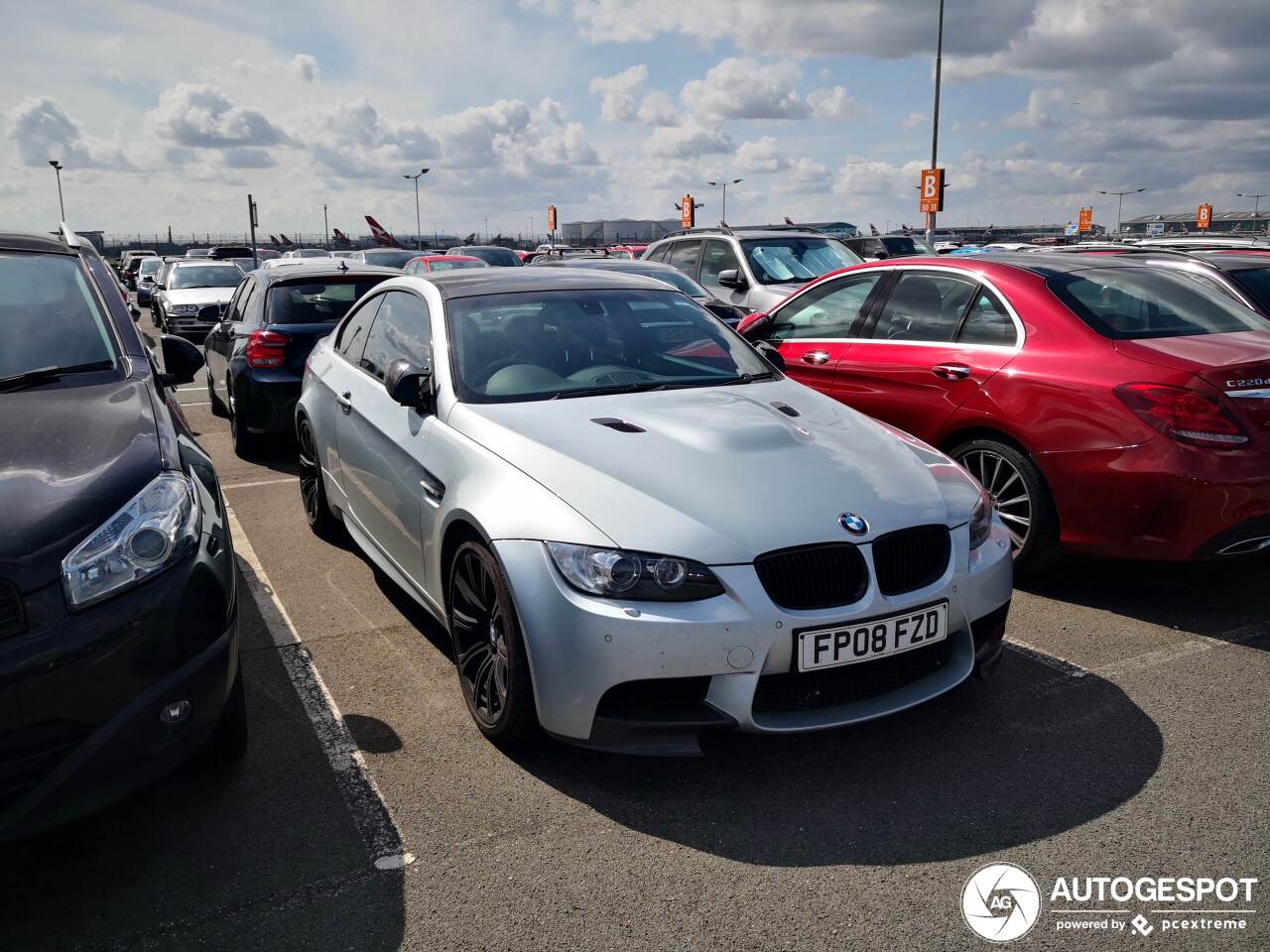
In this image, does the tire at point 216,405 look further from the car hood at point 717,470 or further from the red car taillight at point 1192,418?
the red car taillight at point 1192,418

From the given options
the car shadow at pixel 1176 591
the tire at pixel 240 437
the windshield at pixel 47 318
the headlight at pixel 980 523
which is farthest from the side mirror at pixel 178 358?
the car shadow at pixel 1176 591

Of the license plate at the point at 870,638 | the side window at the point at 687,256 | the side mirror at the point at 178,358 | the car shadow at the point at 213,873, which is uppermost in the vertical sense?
the side window at the point at 687,256

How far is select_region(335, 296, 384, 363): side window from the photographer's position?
16.1 ft

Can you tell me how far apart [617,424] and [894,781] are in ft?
4.86

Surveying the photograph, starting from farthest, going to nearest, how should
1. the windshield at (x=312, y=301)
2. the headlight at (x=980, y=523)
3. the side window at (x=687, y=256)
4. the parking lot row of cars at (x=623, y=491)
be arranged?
the side window at (x=687, y=256) → the windshield at (x=312, y=301) → the headlight at (x=980, y=523) → the parking lot row of cars at (x=623, y=491)

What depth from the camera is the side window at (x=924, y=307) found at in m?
5.15

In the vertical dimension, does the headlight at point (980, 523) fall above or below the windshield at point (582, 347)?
below

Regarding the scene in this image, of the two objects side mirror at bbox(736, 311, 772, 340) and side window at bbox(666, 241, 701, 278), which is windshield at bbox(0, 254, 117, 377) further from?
side window at bbox(666, 241, 701, 278)

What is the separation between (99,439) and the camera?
2.70 meters

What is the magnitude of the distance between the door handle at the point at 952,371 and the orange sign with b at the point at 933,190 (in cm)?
1918

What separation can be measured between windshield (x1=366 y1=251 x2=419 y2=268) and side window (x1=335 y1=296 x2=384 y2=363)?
17.7m

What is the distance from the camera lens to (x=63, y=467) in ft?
8.32

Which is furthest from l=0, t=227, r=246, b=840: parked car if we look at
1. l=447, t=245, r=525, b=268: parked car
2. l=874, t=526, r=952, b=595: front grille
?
l=447, t=245, r=525, b=268: parked car

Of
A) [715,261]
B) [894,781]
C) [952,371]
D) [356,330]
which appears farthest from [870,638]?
[715,261]
